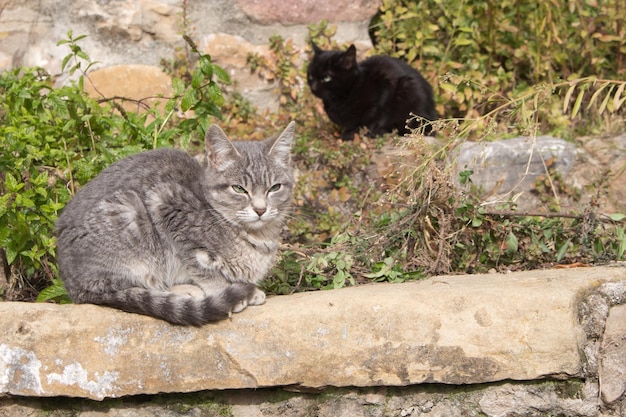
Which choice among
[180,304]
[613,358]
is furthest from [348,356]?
[613,358]

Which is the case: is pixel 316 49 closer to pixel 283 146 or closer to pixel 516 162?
pixel 516 162

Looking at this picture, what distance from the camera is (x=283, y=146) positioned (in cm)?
364

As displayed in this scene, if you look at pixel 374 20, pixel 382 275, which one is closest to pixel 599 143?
pixel 374 20

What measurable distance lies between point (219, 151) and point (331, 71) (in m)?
2.09

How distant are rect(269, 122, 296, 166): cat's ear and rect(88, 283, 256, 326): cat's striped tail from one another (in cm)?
77

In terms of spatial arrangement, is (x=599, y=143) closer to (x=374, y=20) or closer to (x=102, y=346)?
(x=374, y=20)

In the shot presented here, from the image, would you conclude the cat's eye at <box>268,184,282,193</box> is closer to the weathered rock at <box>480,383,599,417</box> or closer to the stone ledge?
the stone ledge

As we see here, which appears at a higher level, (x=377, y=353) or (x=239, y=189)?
(x=239, y=189)

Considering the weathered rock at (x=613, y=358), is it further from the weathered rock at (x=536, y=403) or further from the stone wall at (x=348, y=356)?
the weathered rock at (x=536, y=403)

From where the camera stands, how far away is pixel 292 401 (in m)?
3.13

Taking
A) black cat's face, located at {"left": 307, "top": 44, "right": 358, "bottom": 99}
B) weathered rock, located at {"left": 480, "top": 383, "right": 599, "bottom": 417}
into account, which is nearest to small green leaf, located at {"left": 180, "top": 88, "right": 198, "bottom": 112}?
black cat's face, located at {"left": 307, "top": 44, "right": 358, "bottom": 99}

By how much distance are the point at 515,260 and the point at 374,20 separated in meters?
2.73

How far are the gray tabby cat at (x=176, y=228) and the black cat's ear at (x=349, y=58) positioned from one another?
1948 millimetres

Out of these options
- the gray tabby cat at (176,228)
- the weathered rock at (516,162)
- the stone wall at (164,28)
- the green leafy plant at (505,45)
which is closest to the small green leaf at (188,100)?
the gray tabby cat at (176,228)
